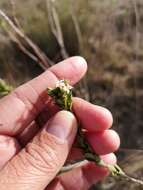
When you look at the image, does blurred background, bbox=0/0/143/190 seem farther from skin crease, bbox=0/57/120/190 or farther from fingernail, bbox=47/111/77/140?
fingernail, bbox=47/111/77/140

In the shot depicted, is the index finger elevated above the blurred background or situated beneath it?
elevated above

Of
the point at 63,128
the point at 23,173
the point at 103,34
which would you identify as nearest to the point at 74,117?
the point at 63,128

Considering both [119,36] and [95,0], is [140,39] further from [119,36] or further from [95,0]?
[95,0]

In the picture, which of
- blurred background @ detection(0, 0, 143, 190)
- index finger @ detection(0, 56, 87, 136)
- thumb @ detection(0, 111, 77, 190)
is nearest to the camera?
thumb @ detection(0, 111, 77, 190)

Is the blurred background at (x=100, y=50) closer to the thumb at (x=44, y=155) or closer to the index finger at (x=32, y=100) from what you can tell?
the index finger at (x=32, y=100)

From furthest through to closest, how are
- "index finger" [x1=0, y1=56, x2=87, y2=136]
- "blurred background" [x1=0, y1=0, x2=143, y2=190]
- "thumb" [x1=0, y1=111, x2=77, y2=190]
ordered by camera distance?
1. "blurred background" [x1=0, y1=0, x2=143, y2=190]
2. "index finger" [x1=0, y1=56, x2=87, y2=136]
3. "thumb" [x1=0, y1=111, x2=77, y2=190]

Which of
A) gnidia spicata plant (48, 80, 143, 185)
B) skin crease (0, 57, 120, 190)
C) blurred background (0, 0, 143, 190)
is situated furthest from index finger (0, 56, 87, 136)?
blurred background (0, 0, 143, 190)

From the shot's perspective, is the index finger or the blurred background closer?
the index finger
